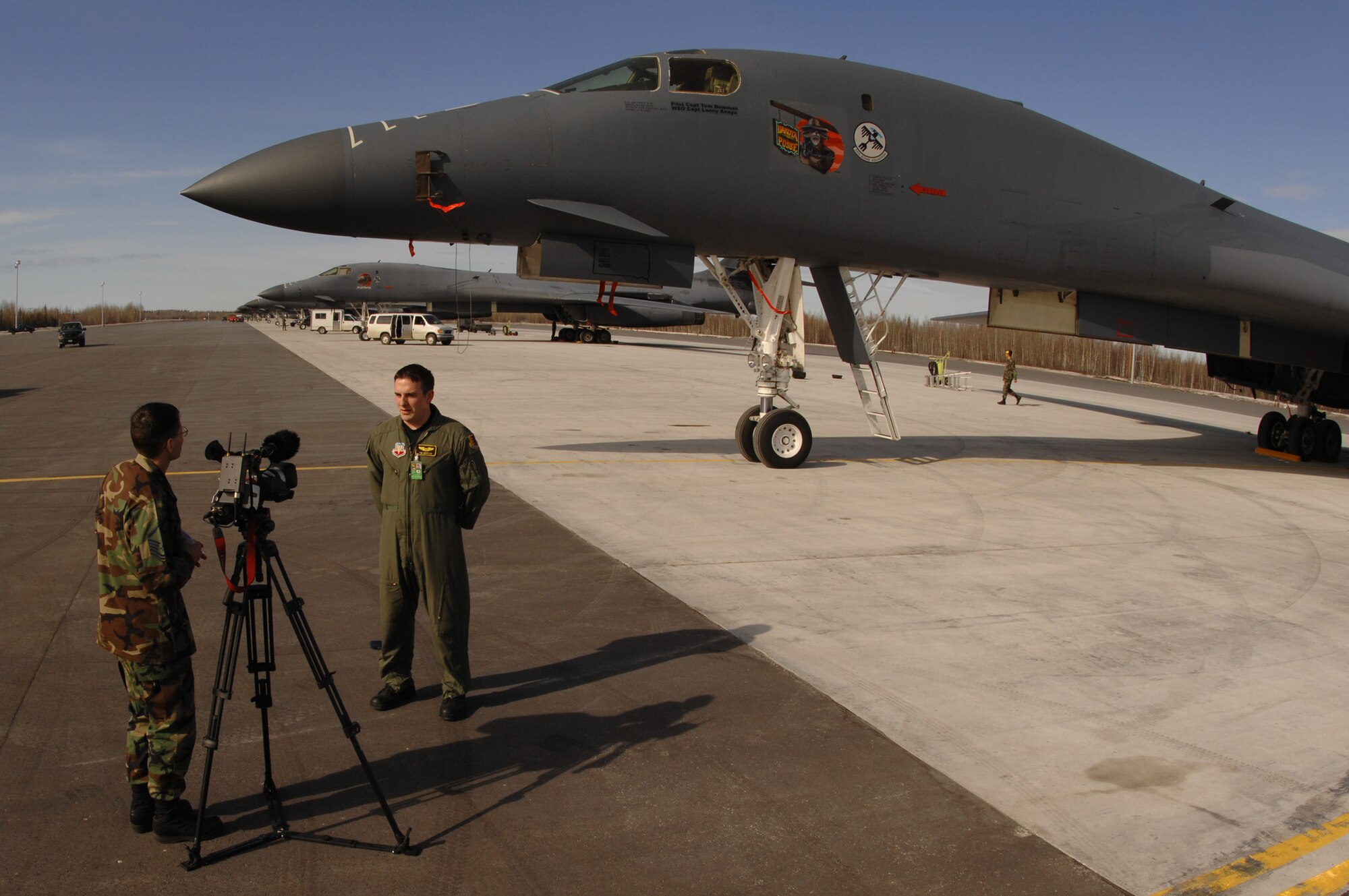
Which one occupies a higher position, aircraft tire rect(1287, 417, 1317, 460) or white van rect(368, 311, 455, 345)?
white van rect(368, 311, 455, 345)

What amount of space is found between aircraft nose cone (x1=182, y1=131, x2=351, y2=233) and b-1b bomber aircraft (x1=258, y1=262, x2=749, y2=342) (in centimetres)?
3840

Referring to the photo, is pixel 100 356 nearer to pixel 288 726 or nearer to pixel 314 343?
pixel 314 343

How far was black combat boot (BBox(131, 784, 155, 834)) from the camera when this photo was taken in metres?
3.95

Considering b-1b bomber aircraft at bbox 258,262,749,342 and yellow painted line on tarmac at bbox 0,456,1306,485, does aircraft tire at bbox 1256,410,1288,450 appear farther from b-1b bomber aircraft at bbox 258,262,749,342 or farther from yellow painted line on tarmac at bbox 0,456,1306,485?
b-1b bomber aircraft at bbox 258,262,749,342

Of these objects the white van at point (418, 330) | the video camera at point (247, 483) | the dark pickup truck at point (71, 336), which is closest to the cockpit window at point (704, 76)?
the video camera at point (247, 483)

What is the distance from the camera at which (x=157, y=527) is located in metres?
3.79

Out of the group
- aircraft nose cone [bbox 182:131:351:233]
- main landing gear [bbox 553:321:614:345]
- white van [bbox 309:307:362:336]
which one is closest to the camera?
aircraft nose cone [bbox 182:131:351:233]

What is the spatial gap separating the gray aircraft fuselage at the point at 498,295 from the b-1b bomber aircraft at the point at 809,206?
35.3 metres

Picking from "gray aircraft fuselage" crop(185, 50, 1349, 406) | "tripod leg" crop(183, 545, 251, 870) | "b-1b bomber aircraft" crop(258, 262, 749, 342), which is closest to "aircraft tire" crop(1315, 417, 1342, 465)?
"gray aircraft fuselage" crop(185, 50, 1349, 406)

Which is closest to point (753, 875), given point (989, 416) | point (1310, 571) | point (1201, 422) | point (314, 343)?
point (1310, 571)

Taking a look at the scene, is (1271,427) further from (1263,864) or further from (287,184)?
(287,184)

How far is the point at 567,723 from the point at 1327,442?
56.0ft

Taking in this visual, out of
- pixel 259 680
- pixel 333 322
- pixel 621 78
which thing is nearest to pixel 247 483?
pixel 259 680

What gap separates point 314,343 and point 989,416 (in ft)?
132
